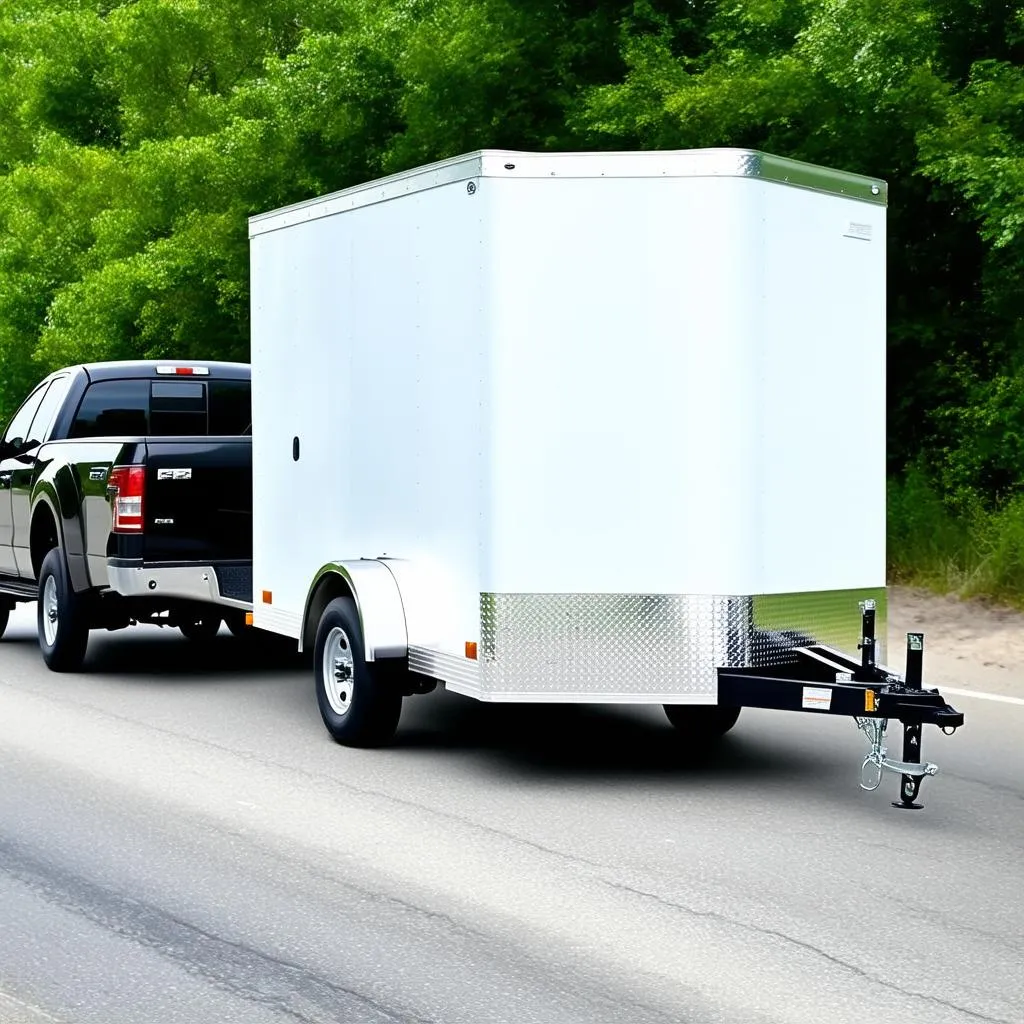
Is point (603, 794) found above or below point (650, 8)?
below

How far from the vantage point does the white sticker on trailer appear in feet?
25.5

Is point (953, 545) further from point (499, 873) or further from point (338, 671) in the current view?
point (499, 873)

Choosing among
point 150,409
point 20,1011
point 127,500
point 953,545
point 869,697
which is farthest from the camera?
point 953,545

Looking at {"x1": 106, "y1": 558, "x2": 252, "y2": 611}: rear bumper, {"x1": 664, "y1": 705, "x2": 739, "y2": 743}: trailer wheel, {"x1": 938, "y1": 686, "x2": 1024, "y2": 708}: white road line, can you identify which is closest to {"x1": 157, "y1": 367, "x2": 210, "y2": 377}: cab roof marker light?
{"x1": 106, "y1": 558, "x2": 252, "y2": 611}: rear bumper

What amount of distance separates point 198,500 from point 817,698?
17.5 ft

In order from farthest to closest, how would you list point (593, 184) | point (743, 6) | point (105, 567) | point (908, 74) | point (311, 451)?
point (743, 6) < point (908, 74) < point (105, 567) < point (311, 451) < point (593, 184)

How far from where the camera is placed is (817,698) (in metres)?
7.80

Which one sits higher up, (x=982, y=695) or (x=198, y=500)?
(x=198, y=500)

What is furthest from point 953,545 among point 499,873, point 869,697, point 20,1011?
point 20,1011

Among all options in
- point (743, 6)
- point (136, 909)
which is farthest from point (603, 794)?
point (743, 6)

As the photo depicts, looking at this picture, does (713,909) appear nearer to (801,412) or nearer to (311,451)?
(801,412)

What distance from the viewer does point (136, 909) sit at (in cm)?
624

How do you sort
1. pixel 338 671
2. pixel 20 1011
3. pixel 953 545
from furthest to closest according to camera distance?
pixel 953 545 < pixel 338 671 < pixel 20 1011

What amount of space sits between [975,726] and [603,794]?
295cm
